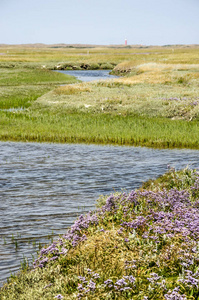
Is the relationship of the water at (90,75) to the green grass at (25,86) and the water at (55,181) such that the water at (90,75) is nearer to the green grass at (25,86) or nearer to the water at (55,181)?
the green grass at (25,86)

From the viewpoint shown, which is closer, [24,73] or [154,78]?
[154,78]

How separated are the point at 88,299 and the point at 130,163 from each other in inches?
506

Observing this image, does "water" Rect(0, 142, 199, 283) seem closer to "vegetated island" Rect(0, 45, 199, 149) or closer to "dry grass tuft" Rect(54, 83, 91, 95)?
"vegetated island" Rect(0, 45, 199, 149)

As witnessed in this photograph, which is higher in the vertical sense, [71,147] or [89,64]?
[89,64]

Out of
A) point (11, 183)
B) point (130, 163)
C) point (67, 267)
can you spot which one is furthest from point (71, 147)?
point (67, 267)

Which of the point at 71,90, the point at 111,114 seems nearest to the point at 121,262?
the point at 111,114

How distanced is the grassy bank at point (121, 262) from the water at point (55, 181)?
3.99 ft

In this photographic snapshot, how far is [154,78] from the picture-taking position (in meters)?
52.0

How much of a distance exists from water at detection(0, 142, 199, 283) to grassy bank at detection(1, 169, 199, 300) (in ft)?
3.99

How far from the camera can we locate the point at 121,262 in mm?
6867

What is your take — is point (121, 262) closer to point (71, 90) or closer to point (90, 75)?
point (71, 90)

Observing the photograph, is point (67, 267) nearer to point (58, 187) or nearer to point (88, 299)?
point (88, 299)

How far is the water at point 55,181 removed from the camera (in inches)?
402

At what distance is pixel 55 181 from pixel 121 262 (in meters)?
8.92
